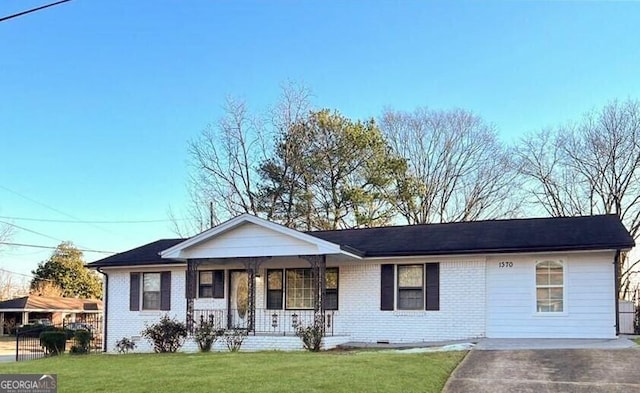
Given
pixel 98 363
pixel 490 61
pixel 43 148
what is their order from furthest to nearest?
pixel 43 148 → pixel 490 61 → pixel 98 363

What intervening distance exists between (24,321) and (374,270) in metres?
38.8

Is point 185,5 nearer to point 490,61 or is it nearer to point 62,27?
point 62,27

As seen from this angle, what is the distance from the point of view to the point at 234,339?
671 inches

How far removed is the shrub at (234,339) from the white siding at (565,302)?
6509 millimetres

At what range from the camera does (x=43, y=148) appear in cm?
2639

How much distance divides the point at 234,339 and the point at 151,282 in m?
5.28

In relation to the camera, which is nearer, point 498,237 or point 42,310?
point 498,237

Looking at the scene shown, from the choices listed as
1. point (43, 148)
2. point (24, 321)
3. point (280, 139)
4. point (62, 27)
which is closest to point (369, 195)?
point (280, 139)

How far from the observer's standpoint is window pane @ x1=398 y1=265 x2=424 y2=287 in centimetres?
1761

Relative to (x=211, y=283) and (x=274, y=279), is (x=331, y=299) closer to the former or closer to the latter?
(x=274, y=279)

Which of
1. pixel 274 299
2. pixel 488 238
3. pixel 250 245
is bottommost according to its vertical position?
pixel 274 299

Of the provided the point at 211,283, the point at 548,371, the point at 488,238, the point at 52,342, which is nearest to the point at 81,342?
the point at 52,342

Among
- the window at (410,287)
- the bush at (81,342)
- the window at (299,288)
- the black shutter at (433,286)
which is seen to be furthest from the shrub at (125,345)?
the black shutter at (433,286)

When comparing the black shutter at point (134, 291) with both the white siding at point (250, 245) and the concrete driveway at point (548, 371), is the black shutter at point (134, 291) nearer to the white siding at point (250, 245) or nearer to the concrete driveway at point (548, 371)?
the white siding at point (250, 245)
